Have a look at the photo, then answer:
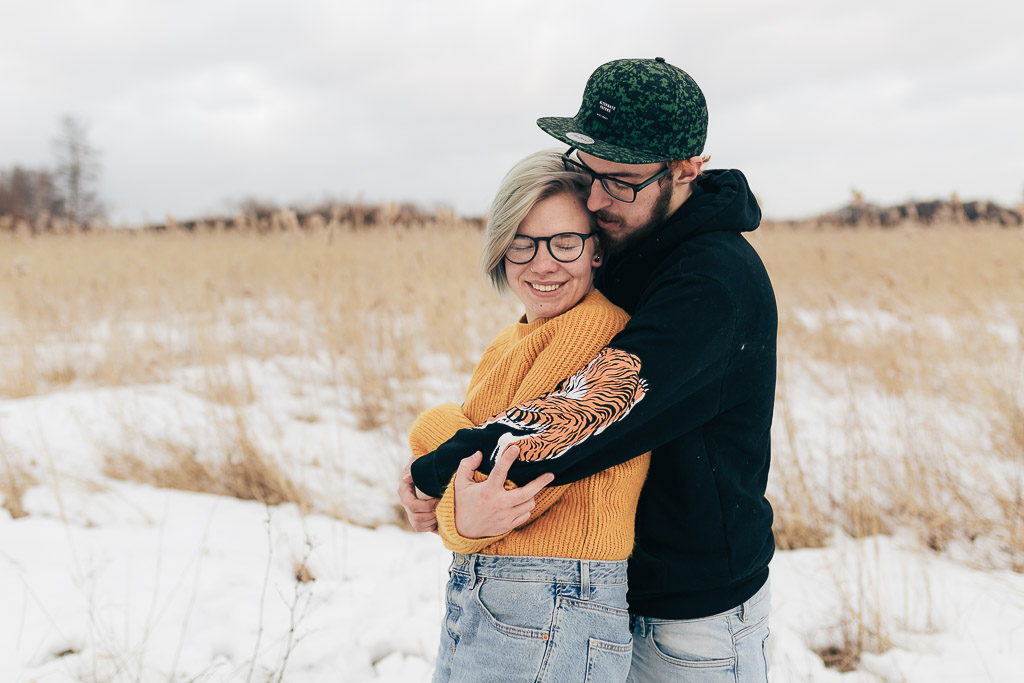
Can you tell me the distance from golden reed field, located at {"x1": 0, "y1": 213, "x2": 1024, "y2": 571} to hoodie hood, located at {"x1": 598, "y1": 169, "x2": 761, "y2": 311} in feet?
1.53

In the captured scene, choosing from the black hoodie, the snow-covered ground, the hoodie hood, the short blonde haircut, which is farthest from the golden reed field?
the black hoodie

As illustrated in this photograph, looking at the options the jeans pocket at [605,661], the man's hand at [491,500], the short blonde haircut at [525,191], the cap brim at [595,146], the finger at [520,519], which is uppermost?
the cap brim at [595,146]

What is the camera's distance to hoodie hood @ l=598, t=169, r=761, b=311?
128cm

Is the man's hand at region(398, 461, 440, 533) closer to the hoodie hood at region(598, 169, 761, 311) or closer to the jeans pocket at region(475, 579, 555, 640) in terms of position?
the jeans pocket at region(475, 579, 555, 640)

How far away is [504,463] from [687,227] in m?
0.64

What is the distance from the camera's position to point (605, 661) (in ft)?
3.87

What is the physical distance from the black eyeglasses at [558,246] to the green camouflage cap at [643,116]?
0.19 m

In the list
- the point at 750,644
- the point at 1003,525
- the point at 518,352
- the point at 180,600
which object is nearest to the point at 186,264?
the point at 180,600

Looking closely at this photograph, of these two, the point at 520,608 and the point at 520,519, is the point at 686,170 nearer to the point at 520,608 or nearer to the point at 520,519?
the point at 520,519

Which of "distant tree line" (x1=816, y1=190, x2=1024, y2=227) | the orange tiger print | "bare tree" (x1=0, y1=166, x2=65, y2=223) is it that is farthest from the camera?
"bare tree" (x1=0, y1=166, x2=65, y2=223)

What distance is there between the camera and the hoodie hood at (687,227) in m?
1.28

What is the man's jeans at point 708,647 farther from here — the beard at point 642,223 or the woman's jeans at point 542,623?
the beard at point 642,223

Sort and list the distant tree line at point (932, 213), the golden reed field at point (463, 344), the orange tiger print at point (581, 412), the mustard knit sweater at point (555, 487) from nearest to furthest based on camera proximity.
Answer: the orange tiger print at point (581, 412) < the mustard knit sweater at point (555, 487) < the golden reed field at point (463, 344) < the distant tree line at point (932, 213)

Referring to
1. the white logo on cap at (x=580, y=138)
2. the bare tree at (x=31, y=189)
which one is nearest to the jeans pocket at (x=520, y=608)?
the white logo on cap at (x=580, y=138)
